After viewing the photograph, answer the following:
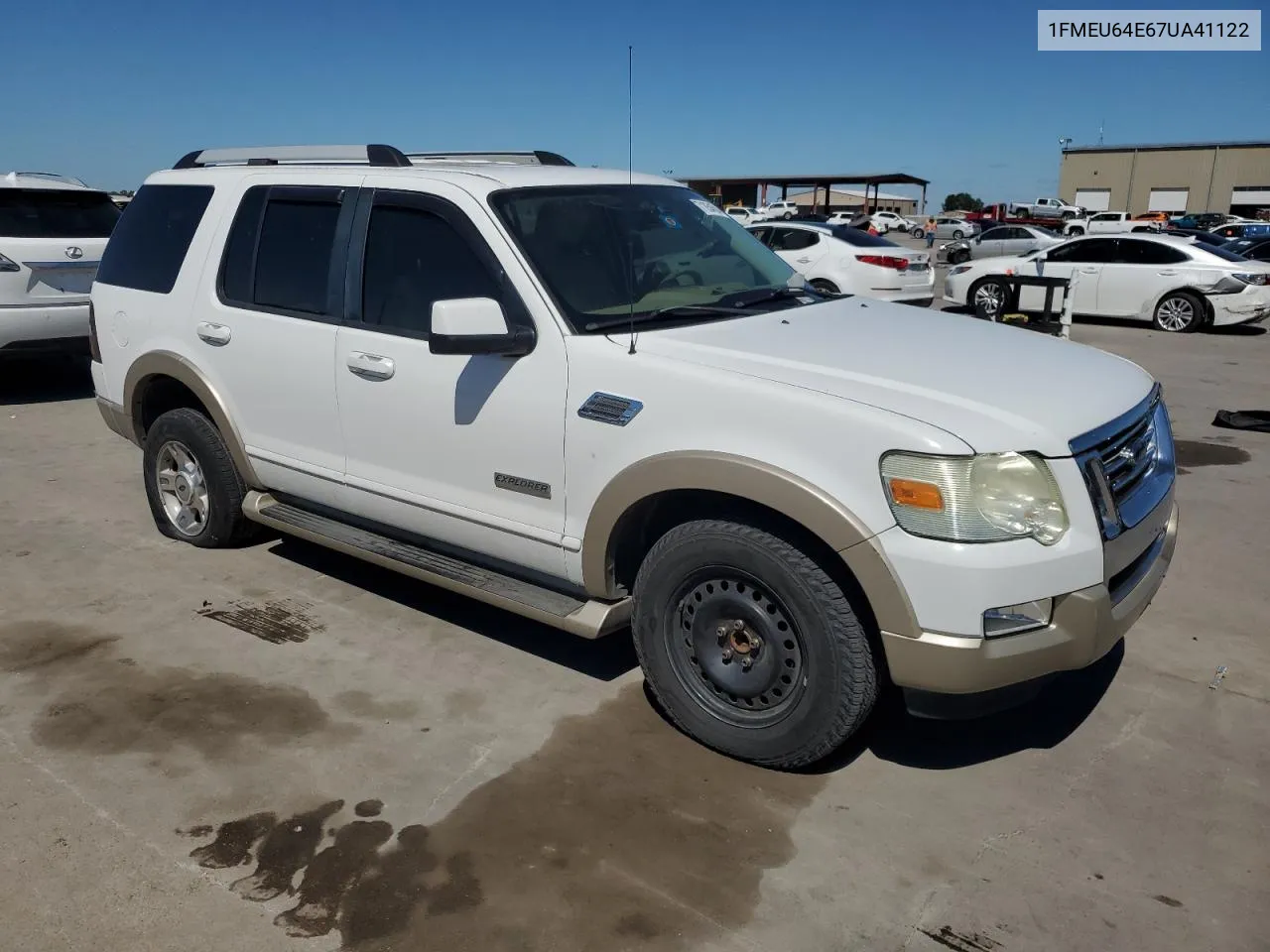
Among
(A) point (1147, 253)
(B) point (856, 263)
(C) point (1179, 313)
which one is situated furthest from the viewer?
(A) point (1147, 253)

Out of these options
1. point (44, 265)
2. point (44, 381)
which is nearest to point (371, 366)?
point (44, 265)

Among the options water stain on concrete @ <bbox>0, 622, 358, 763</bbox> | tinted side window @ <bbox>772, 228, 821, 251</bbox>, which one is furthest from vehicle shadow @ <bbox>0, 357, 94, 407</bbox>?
tinted side window @ <bbox>772, 228, 821, 251</bbox>

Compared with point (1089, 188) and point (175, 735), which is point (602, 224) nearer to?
point (175, 735)

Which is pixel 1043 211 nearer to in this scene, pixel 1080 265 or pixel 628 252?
pixel 1080 265

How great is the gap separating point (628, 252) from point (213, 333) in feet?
6.76

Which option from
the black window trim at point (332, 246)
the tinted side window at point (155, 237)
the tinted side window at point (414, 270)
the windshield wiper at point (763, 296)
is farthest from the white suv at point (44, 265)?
the windshield wiper at point (763, 296)

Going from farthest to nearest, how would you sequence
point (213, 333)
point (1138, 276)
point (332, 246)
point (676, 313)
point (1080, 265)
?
point (1080, 265) → point (1138, 276) → point (213, 333) → point (332, 246) → point (676, 313)

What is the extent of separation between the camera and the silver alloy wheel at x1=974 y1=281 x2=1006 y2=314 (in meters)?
15.8

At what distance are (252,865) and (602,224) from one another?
2590 millimetres

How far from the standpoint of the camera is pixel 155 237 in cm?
535

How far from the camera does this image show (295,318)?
4.53m

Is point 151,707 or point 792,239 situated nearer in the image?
point 151,707

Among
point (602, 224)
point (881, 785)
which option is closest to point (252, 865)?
point (881, 785)

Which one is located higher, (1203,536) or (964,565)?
(964,565)
